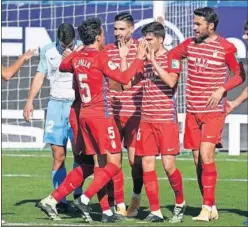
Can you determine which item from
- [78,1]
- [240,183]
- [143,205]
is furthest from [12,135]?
[143,205]

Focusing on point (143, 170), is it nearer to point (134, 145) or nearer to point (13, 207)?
point (134, 145)

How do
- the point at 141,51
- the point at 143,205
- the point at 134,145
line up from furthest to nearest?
the point at 143,205 → the point at 134,145 → the point at 141,51

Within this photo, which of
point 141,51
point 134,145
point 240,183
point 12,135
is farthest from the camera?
point 12,135

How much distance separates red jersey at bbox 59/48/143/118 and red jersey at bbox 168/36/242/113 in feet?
2.58

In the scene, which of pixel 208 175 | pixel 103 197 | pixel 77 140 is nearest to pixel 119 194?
pixel 103 197

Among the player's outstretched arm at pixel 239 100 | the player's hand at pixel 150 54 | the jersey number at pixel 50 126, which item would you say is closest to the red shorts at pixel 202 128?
the player's outstretched arm at pixel 239 100

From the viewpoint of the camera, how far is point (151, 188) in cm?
1212

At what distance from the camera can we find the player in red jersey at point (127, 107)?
41.1 ft

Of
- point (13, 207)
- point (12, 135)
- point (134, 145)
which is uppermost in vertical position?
point (134, 145)

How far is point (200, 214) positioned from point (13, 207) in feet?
7.49

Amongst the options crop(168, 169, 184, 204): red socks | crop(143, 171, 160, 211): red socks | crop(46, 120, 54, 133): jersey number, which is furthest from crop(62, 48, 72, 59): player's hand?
crop(168, 169, 184, 204): red socks

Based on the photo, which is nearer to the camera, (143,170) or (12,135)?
(143,170)

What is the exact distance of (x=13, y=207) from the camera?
13.1 meters

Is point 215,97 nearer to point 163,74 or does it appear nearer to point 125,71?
point 163,74
